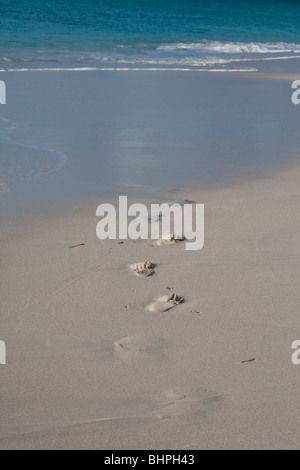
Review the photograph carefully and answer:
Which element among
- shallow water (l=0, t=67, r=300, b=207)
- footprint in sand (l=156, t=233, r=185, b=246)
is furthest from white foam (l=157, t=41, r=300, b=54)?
footprint in sand (l=156, t=233, r=185, b=246)

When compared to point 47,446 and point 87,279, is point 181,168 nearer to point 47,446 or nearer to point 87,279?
point 87,279

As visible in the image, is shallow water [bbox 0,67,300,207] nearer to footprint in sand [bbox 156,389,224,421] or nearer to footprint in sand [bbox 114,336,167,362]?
footprint in sand [bbox 114,336,167,362]

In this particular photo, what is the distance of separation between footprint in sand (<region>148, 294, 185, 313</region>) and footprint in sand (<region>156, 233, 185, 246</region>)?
28.4 inches

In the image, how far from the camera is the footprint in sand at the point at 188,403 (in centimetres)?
249

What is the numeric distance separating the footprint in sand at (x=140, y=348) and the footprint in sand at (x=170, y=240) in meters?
1.13

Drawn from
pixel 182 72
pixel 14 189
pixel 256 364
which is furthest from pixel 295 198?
pixel 182 72

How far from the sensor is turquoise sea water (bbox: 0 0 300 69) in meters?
15.7

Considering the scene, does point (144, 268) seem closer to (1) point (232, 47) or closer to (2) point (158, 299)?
(2) point (158, 299)

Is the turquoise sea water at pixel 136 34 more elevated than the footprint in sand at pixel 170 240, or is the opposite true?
the turquoise sea water at pixel 136 34

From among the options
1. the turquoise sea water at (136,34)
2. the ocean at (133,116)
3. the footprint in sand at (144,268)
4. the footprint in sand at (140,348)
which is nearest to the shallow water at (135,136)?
the ocean at (133,116)

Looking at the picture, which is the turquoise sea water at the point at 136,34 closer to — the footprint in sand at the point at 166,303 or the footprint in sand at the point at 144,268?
the footprint in sand at the point at 144,268

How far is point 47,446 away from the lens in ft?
7.68

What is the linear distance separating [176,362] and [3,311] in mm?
884

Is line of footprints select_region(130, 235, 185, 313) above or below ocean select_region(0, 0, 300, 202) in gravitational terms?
below
